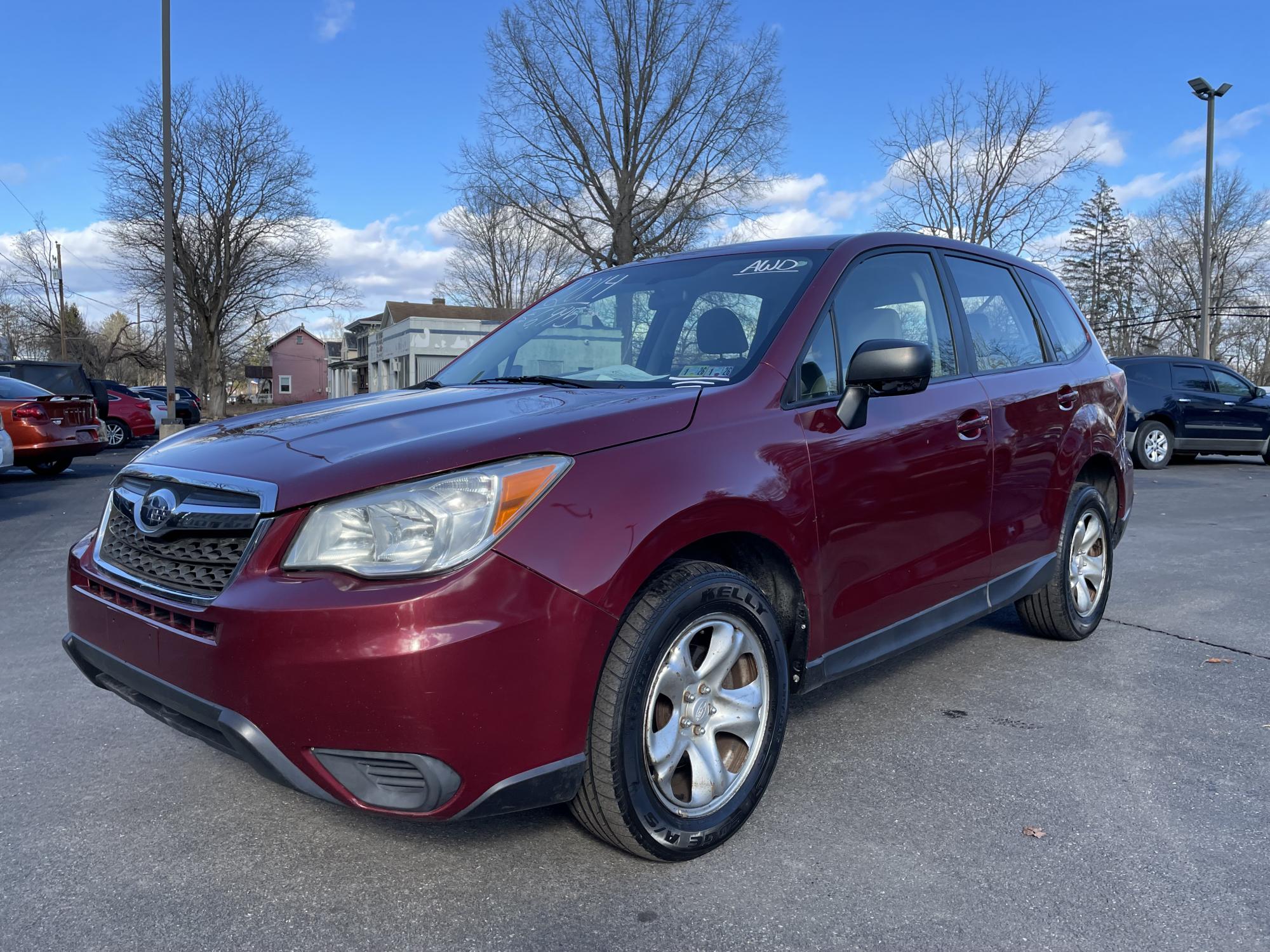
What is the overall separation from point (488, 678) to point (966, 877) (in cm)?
135

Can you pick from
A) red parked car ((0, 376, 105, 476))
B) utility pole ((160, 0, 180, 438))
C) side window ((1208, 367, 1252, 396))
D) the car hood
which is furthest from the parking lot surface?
utility pole ((160, 0, 180, 438))

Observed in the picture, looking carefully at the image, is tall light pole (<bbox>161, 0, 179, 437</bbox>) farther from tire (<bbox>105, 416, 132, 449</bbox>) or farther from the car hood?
the car hood

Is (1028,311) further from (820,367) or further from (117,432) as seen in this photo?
(117,432)

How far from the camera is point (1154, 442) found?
49.9 feet

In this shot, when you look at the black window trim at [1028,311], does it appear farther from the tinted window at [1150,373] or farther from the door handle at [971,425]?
the tinted window at [1150,373]

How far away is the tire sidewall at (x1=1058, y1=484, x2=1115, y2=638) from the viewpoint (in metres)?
4.40

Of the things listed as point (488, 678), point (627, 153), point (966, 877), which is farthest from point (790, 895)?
point (627, 153)

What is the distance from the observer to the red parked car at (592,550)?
6.98 feet

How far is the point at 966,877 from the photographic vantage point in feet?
8.15

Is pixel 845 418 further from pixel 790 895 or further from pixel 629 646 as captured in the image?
pixel 790 895

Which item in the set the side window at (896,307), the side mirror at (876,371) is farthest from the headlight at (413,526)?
the side window at (896,307)

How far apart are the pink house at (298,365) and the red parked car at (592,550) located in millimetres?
95506

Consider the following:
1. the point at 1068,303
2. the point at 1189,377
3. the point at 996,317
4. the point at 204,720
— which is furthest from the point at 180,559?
the point at 1189,377

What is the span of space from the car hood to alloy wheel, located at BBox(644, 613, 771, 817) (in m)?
0.57
